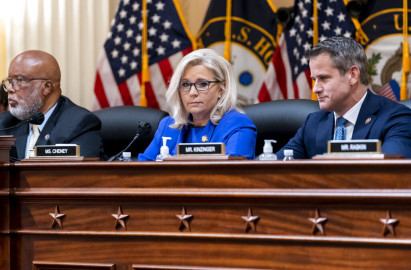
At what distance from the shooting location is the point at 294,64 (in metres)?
4.80

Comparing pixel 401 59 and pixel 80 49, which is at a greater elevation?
pixel 80 49

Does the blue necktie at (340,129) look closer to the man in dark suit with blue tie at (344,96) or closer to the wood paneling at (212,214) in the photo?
the man in dark suit with blue tie at (344,96)

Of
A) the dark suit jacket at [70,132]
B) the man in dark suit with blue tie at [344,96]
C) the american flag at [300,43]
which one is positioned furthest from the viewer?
the american flag at [300,43]

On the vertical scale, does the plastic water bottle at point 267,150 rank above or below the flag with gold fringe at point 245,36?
below

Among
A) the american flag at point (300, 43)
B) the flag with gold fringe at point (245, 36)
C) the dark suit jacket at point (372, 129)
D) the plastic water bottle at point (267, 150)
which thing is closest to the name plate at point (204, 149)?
the plastic water bottle at point (267, 150)

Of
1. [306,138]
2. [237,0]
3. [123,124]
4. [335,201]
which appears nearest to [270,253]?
[335,201]

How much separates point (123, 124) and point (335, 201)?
2.23 m

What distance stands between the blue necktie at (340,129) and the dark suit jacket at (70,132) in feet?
4.37

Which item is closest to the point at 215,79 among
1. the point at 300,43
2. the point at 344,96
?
the point at 344,96

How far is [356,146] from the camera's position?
7.08 ft

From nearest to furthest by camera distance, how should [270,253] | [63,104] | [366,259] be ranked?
[366,259] → [270,253] → [63,104]

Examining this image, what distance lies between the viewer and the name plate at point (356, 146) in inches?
84.1

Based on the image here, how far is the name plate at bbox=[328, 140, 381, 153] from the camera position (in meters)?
2.14

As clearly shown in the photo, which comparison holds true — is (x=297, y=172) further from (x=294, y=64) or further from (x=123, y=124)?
(x=294, y=64)
